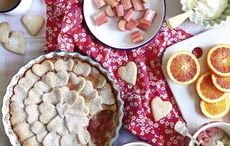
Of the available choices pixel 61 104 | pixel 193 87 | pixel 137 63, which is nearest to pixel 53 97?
pixel 61 104

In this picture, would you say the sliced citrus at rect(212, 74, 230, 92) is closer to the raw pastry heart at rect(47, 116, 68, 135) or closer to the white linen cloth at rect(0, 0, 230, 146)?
the white linen cloth at rect(0, 0, 230, 146)

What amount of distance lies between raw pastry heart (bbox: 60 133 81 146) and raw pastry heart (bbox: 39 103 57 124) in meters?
0.06

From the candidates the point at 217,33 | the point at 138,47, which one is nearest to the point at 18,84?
the point at 138,47

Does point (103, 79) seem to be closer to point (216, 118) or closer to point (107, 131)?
point (107, 131)

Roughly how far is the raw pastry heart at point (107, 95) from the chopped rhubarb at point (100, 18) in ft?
0.59

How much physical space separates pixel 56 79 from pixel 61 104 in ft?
0.21

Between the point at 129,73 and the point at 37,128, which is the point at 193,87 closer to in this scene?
the point at 129,73

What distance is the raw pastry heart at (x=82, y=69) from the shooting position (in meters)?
1.42

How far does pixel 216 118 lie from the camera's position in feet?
4.83

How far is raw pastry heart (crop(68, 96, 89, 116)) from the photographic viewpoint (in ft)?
4.61

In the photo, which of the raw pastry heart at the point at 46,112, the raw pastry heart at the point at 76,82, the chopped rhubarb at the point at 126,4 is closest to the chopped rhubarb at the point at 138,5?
the chopped rhubarb at the point at 126,4

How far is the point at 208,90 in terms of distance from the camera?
1457 mm

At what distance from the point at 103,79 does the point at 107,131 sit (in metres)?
0.13

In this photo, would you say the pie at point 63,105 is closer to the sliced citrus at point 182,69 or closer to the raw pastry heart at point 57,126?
the raw pastry heart at point 57,126
